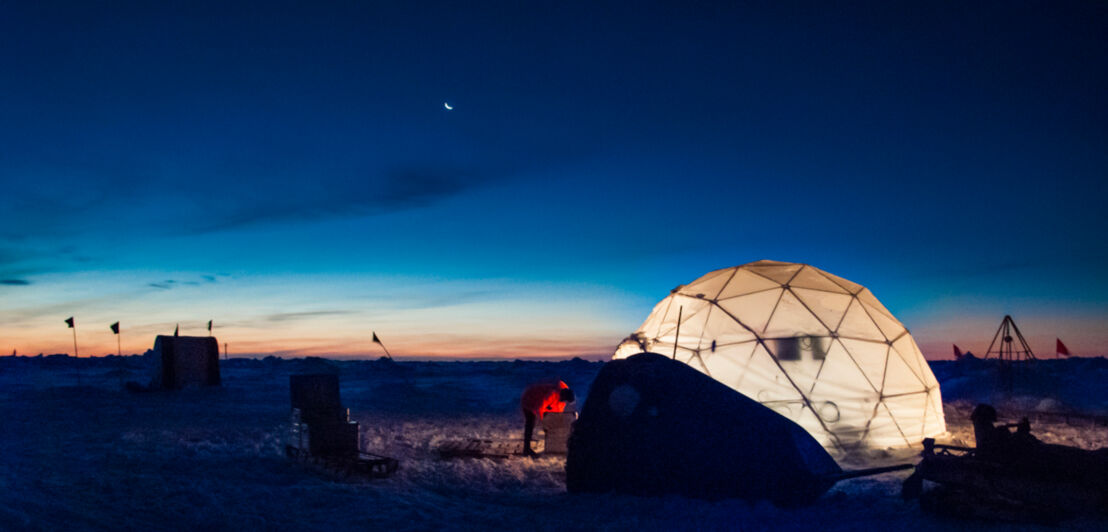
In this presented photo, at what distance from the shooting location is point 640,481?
753 centimetres

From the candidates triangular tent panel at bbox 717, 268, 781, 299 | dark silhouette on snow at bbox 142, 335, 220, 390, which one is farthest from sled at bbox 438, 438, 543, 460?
dark silhouette on snow at bbox 142, 335, 220, 390

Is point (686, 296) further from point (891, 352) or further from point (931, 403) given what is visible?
point (931, 403)

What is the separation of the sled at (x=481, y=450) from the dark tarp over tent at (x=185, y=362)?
1708 centimetres

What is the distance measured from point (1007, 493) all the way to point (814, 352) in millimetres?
6163

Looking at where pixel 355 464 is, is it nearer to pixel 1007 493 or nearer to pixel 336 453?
pixel 336 453

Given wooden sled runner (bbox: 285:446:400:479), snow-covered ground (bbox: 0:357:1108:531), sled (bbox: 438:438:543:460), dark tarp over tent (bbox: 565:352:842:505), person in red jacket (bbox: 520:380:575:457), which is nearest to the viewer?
snow-covered ground (bbox: 0:357:1108:531)

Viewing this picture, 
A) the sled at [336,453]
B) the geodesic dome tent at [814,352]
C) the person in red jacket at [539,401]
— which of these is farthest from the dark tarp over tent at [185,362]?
the geodesic dome tent at [814,352]

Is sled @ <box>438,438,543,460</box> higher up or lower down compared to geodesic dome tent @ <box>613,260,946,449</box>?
lower down

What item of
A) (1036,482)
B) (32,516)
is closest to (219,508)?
(32,516)

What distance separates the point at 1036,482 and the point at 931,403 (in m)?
7.27

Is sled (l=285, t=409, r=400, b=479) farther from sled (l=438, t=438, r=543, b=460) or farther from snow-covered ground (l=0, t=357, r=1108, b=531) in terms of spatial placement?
sled (l=438, t=438, r=543, b=460)

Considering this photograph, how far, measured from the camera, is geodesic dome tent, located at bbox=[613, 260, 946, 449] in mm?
12281

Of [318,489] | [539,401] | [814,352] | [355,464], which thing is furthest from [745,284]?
[318,489]

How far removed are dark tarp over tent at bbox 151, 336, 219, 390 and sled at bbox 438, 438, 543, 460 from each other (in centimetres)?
1708
